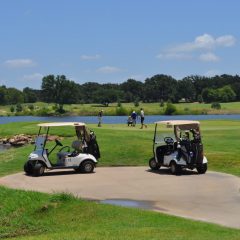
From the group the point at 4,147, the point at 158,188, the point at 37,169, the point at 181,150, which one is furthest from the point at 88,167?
the point at 4,147

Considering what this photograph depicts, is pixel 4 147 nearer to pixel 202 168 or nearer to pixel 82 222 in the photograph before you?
pixel 202 168

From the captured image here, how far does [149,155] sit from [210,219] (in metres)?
13.8

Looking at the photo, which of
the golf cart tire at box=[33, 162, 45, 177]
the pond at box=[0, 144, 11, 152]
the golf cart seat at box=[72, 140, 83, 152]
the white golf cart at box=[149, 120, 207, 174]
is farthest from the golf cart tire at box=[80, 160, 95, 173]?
the pond at box=[0, 144, 11, 152]

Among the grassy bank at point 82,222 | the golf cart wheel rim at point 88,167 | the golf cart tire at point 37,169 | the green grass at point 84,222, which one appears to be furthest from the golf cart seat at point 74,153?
the green grass at point 84,222

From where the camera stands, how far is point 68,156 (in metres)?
23.2

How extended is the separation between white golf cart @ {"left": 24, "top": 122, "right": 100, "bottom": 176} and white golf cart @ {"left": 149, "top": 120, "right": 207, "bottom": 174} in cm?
281

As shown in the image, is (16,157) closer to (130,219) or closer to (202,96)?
(130,219)

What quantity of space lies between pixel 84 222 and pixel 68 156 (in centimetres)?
977

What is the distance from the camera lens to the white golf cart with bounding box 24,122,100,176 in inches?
902

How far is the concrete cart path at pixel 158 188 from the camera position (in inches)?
609

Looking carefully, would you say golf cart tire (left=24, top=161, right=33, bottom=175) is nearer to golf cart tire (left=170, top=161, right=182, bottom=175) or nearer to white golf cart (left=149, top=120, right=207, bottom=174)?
white golf cart (left=149, top=120, right=207, bottom=174)

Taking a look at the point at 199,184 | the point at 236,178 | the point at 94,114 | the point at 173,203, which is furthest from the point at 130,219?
the point at 94,114

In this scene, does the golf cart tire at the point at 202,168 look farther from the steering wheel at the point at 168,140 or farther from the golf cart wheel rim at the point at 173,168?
the steering wheel at the point at 168,140

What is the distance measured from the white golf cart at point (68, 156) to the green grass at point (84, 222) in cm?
624
